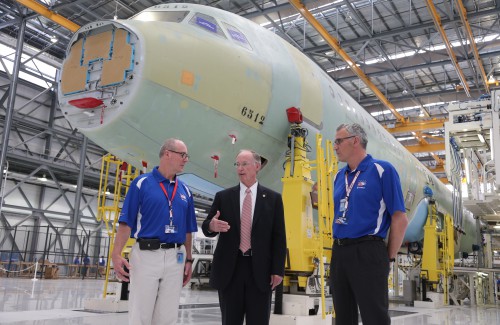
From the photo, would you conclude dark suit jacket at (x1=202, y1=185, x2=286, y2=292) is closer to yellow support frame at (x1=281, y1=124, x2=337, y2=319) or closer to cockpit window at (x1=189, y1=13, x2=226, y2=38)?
yellow support frame at (x1=281, y1=124, x2=337, y2=319)

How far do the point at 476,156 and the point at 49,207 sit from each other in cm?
2671

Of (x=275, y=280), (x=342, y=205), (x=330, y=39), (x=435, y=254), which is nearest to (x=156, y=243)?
(x=275, y=280)

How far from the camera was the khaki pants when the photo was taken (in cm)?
387

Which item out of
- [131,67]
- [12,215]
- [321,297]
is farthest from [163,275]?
[12,215]

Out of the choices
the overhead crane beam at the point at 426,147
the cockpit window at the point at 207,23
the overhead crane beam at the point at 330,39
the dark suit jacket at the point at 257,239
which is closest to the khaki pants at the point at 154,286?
the dark suit jacket at the point at 257,239

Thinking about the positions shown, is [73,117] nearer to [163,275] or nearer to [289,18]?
[163,275]

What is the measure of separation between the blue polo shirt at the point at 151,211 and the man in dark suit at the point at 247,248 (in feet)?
0.91

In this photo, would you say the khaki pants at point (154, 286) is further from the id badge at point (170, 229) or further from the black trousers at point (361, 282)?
the black trousers at point (361, 282)

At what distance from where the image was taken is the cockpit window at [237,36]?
6.77 meters

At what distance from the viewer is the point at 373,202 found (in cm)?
376

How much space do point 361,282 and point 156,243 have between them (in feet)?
5.62

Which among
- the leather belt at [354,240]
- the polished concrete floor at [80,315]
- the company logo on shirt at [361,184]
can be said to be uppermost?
the company logo on shirt at [361,184]

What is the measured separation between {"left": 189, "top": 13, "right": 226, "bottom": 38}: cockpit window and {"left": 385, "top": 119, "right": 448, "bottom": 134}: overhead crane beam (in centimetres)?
2279

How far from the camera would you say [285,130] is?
7316 mm
